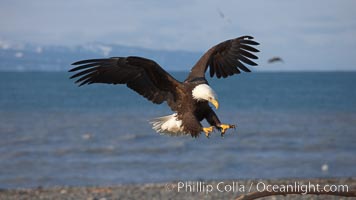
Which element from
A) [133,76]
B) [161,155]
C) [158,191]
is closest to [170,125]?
[133,76]

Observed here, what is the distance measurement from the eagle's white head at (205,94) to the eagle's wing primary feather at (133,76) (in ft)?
1.12

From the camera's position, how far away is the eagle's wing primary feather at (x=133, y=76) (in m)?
4.95

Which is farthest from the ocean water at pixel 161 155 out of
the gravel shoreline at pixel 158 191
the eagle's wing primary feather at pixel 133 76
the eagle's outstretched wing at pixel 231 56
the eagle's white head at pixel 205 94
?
the eagle's white head at pixel 205 94

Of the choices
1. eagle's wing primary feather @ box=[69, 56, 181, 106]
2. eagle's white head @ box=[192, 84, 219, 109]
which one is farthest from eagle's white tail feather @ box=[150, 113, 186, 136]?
eagle's white head @ box=[192, 84, 219, 109]

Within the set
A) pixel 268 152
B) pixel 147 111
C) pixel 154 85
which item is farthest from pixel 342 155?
pixel 147 111

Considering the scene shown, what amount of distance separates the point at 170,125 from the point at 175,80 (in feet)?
1.18

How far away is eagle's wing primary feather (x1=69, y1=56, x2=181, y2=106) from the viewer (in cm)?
495

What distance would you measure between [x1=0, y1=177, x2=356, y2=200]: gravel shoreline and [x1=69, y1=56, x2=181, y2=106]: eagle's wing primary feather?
5183 millimetres

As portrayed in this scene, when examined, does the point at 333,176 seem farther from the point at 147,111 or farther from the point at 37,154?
the point at 147,111

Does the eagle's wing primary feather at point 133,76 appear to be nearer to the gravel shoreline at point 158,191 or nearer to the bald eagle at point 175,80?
the bald eagle at point 175,80

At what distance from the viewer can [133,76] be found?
515cm

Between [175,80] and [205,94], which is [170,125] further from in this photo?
[205,94]

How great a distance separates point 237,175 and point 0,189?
459 centimetres

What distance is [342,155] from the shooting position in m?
16.9
